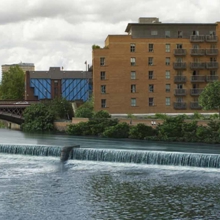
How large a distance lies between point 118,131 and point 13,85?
80781 mm

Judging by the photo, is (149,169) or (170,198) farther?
(149,169)

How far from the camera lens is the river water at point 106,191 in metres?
29.3

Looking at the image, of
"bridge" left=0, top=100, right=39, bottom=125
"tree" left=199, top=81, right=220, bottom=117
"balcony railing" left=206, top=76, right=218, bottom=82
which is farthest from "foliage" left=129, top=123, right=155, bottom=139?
"bridge" left=0, top=100, right=39, bottom=125

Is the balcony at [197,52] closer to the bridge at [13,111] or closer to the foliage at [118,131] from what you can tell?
the foliage at [118,131]

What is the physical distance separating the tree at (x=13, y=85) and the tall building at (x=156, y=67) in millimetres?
59187

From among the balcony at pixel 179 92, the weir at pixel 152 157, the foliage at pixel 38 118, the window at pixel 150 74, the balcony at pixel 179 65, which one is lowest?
the weir at pixel 152 157

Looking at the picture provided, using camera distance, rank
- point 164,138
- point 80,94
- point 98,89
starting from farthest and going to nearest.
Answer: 1. point 80,94
2. point 98,89
3. point 164,138

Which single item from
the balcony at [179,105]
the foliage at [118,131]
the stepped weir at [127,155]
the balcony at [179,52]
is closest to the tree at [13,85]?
the balcony at [179,105]

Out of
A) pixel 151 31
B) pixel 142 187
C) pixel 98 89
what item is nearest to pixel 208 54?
pixel 151 31

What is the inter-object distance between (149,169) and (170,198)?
1195cm

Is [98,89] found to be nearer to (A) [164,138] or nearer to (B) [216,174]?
(A) [164,138]

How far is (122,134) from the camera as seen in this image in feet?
245

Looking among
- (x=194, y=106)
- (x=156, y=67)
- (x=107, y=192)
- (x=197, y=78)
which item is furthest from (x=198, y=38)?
(x=107, y=192)

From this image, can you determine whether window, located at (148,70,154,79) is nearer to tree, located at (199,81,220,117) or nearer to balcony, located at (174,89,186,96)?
balcony, located at (174,89,186,96)
